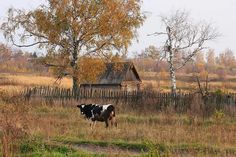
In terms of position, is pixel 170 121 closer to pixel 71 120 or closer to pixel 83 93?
pixel 71 120

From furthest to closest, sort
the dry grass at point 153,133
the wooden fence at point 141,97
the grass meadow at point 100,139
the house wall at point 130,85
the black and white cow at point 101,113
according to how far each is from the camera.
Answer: the house wall at point 130,85 < the wooden fence at point 141,97 < the black and white cow at point 101,113 < the dry grass at point 153,133 < the grass meadow at point 100,139

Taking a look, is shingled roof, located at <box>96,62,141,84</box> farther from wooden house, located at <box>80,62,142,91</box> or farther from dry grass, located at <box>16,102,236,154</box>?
dry grass, located at <box>16,102,236,154</box>

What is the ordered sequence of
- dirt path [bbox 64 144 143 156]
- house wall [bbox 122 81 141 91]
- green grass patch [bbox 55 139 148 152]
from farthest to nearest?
house wall [bbox 122 81 141 91] → green grass patch [bbox 55 139 148 152] → dirt path [bbox 64 144 143 156]

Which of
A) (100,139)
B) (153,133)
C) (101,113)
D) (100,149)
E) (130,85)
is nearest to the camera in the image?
(100,149)

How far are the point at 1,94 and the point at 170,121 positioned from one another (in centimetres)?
707

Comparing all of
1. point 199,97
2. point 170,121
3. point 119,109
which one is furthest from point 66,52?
point 170,121

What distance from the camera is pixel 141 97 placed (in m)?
24.2

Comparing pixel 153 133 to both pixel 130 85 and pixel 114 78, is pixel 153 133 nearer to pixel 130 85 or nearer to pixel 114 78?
pixel 114 78

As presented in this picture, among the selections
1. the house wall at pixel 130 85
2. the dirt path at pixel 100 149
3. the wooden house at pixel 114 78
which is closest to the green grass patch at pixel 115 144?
the dirt path at pixel 100 149

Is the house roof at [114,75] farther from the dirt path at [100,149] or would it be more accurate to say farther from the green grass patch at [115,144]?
the dirt path at [100,149]

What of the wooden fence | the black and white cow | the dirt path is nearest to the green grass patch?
the dirt path

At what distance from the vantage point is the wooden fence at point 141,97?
2238cm

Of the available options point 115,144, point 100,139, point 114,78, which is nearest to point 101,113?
point 100,139

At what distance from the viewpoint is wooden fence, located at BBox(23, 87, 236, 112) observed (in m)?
22.4
